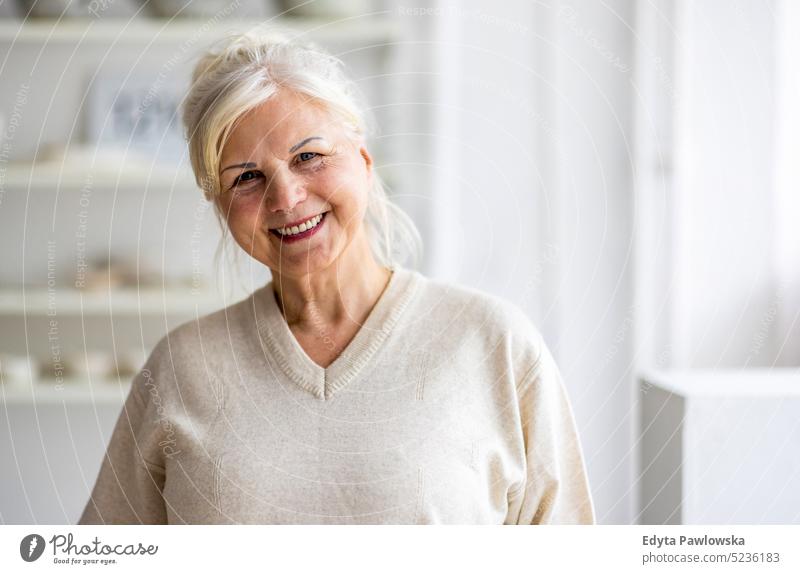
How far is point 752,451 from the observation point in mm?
624

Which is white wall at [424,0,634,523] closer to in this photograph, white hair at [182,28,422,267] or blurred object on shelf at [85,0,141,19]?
white hair at [182,28,422,267]

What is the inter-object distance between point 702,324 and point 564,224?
21 centimetres

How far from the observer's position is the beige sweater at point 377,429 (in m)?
0.54

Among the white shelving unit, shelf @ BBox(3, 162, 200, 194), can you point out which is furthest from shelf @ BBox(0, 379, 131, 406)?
shelf @ BBox(3, 162, 200, 194)

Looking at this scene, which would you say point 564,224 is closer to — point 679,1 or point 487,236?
point 487,236

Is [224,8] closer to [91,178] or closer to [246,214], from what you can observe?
[91,178]

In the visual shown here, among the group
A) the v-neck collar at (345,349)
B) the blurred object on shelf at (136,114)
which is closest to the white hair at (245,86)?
the v-neck collar at (345,349)

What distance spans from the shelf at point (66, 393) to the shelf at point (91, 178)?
0.25m

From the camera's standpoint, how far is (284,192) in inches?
20.3

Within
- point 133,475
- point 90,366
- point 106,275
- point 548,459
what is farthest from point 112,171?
point 548,459

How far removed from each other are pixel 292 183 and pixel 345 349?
0.12 m

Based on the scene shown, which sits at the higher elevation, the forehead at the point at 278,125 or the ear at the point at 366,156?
the forehead at the point at 278,125

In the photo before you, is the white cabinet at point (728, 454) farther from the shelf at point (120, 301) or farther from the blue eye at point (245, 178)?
the shelf at point (120, 301)
